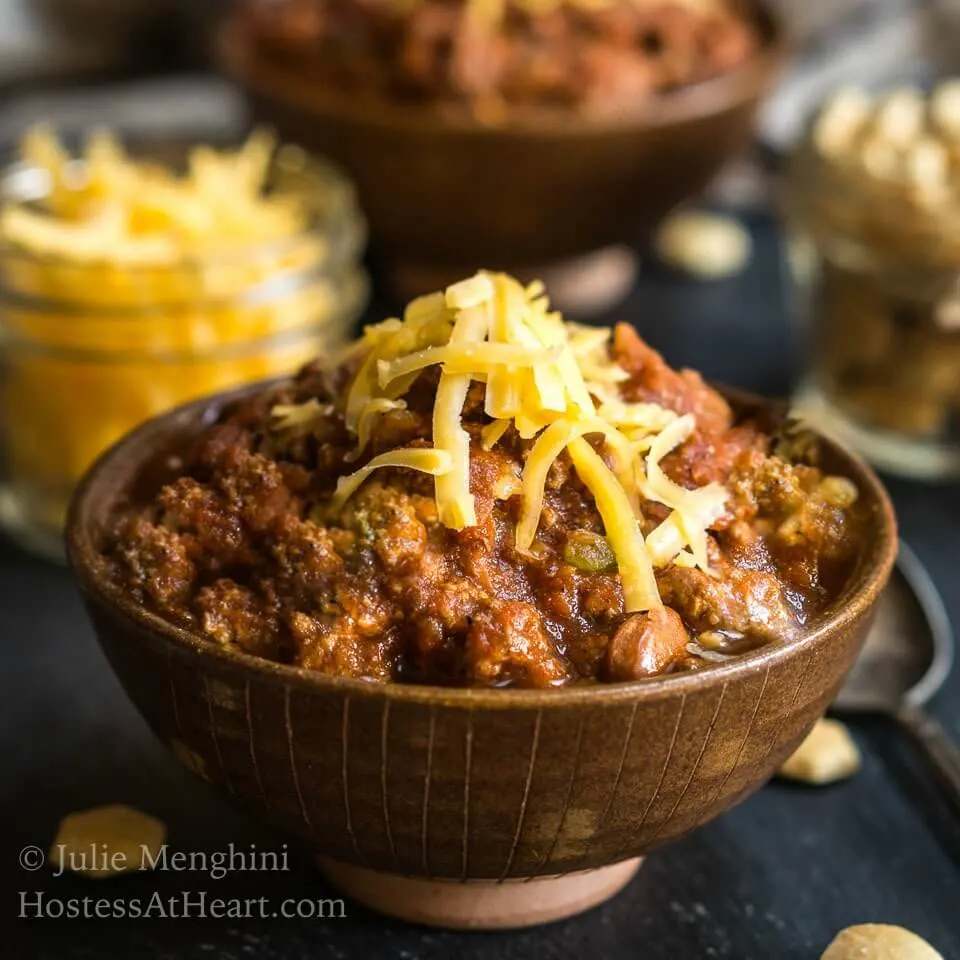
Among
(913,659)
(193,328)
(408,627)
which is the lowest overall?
(913,659)

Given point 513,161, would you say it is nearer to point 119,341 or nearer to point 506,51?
point 506,51

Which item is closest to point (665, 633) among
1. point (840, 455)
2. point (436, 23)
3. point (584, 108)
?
point (840, 455)

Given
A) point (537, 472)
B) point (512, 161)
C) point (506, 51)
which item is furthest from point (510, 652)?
point (506, 51)

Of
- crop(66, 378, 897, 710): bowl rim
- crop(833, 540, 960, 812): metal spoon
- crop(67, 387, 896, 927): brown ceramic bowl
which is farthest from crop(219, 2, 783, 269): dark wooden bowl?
crop(67, 387, 896, 927): brown ceramic bowl

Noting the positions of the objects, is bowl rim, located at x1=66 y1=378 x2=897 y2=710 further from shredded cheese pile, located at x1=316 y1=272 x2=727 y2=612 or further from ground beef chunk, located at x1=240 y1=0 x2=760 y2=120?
ground beef chunk, located at x1=240 y1=0 x2=760 y2=120

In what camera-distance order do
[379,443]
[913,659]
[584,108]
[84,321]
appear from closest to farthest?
[379,443] < [913,659] < [84,321] < [584,108]

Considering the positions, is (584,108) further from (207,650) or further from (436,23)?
(207,650)

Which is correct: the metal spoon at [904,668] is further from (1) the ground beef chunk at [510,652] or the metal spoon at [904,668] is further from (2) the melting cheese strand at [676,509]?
(1) the ground beef chunk at [510,652]

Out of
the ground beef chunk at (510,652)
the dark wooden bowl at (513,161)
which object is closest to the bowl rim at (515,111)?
the dark wooden bowl at (513,161)
